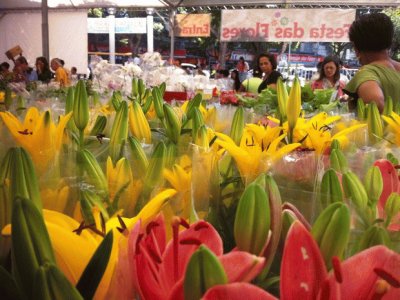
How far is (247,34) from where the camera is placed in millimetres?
6250

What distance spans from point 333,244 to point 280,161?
0.26 metres

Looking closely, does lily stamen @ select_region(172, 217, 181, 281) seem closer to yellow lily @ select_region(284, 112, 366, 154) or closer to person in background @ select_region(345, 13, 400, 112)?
yellow lily @ select_region(284, 112, 366, 154)

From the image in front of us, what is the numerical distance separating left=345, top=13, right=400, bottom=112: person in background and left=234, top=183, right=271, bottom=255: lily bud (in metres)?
1.49

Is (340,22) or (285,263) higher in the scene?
(340,22)

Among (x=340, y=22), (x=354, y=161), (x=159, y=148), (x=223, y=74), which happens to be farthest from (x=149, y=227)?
(x=223, y=74)

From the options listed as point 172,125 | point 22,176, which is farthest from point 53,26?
point 22,176

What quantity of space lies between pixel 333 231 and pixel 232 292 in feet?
0.35

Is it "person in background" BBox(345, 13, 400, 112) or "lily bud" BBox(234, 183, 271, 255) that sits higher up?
"person in background" BBox(345, 13, 400, 112)

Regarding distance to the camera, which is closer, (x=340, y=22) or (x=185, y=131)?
(x=185, y=131)

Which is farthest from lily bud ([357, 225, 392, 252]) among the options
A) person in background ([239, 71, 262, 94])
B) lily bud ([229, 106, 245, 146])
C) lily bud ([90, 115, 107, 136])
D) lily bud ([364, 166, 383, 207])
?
person in background ([239, 71, 262, 94])

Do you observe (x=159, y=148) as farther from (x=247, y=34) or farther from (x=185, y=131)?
(x=247, y=34)

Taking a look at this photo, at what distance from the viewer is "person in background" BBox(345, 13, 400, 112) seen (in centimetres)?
178

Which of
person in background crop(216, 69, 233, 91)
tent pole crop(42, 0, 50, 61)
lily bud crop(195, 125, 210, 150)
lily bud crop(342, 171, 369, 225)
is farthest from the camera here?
tent pole crop(42, 0, 50, 61)

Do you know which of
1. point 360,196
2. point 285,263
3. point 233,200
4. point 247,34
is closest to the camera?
point 285,263
